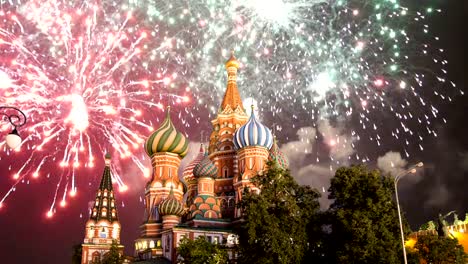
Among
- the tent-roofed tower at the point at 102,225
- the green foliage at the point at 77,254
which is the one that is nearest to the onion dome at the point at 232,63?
the tent-roofed tower at the point at 102,225

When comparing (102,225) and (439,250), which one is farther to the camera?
(102,225)

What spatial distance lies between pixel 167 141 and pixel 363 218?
96.3 ft

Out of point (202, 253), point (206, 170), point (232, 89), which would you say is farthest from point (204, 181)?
point (202, 253)

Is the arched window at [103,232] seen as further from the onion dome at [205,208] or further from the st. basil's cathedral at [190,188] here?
the onion dome at [205,208]

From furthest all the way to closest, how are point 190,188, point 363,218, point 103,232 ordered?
point 190,188
point 103,232
point 363,218

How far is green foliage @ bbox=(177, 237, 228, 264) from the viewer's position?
3180 cm

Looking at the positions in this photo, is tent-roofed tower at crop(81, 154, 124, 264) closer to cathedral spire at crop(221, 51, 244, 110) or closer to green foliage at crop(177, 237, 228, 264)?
cathedral spire at crop(221, 51, 244, 110)

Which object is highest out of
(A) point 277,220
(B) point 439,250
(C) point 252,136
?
(C) point 252,136

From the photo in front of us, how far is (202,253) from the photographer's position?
31.9m

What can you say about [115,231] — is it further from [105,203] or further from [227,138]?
[227,138]

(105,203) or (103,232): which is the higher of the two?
(105,203)

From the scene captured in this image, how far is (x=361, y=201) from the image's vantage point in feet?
90.6

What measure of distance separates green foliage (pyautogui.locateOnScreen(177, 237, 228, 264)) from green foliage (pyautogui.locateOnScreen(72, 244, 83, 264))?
3265 centimetres

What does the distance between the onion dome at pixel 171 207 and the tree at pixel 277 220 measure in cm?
1785
